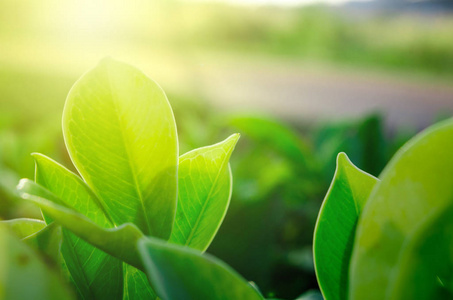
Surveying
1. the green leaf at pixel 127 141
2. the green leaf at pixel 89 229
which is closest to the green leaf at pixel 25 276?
the green leaf at pixel 89 229

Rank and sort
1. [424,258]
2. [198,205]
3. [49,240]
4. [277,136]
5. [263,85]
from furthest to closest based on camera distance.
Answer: [263,85]
[277,136]
[198,205]
[49,240]
[424,258]

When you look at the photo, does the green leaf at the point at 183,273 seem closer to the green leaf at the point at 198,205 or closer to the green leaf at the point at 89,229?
the green leaf at the point at 89,229

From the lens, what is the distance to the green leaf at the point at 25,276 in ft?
1.07

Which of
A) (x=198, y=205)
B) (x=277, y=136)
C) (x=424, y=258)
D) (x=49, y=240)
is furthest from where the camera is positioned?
(x=277, y=136)

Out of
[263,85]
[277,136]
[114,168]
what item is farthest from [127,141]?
[263,85]

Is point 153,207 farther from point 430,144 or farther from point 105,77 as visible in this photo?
point 430,144

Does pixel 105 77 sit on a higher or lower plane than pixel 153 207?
higher

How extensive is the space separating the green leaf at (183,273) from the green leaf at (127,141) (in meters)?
0.12

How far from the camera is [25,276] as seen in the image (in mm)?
329

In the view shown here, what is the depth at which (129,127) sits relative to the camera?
0.47 meters

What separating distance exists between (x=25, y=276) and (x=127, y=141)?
0.18 meters

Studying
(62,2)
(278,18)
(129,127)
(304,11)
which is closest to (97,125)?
(129,127)

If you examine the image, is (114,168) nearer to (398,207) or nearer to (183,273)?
(183,273)

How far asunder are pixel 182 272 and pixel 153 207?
130 mm
